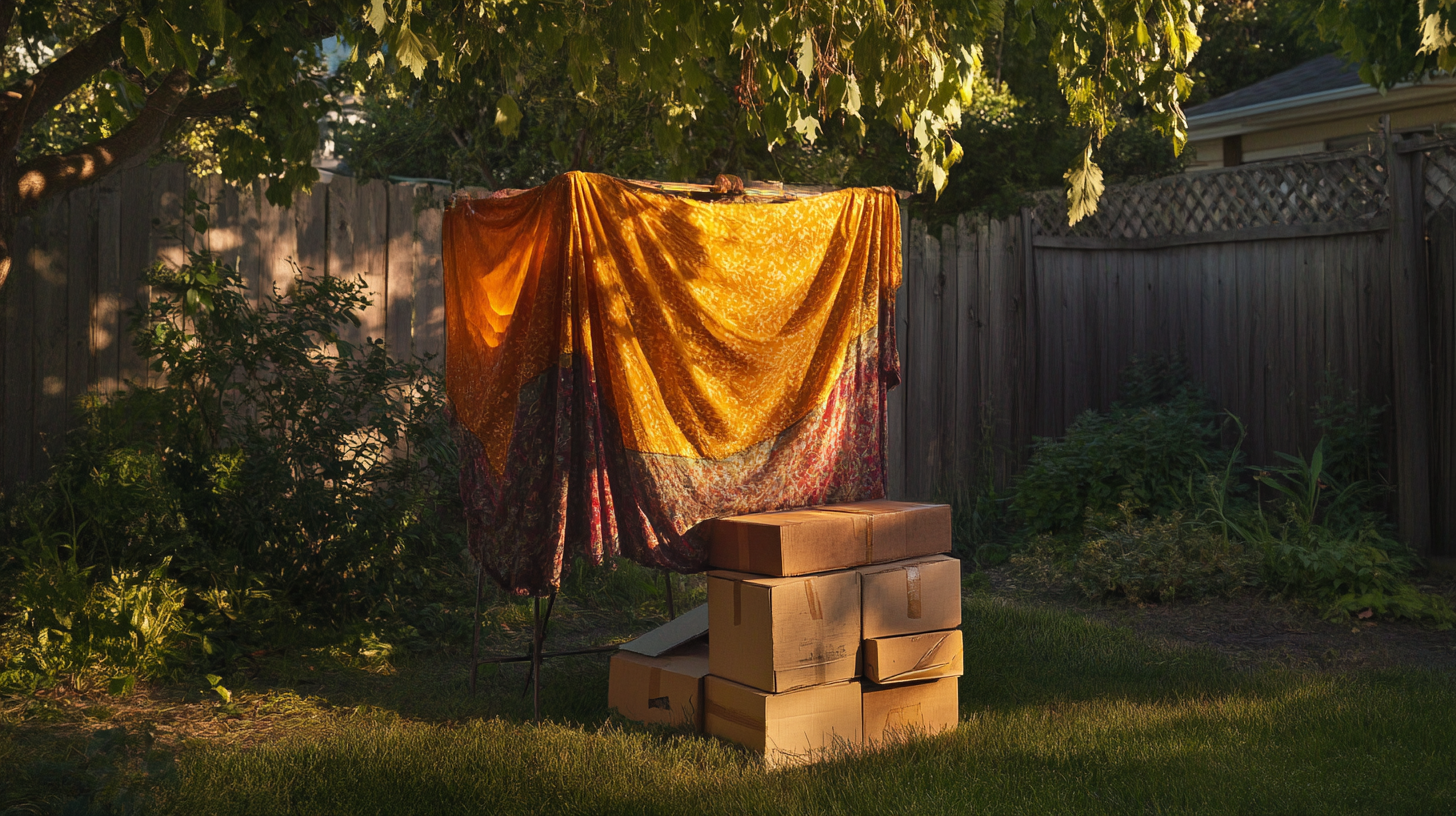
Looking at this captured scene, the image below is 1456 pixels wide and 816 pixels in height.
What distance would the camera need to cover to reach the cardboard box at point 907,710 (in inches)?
162

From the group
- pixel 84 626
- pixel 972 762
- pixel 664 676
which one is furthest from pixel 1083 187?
pixel 84 626

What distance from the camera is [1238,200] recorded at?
24.2 ft

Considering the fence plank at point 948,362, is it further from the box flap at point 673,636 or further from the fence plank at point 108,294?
the fence plank at point 108,294

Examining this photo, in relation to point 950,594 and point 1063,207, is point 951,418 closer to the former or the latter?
point 1063,207

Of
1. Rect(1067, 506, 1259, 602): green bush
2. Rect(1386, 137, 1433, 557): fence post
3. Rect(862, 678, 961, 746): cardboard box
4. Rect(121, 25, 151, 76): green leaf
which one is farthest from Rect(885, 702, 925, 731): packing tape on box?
Rect(1386, 137, 1433, 557): fence post

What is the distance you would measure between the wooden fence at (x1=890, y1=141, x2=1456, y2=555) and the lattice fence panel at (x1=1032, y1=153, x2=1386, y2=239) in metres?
0.01

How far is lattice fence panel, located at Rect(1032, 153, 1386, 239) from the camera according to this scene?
22.2 feet

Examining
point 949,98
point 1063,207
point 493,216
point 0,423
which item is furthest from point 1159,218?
point 0,423

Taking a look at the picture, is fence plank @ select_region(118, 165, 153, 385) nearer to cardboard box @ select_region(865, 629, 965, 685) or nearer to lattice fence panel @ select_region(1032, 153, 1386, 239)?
cardboard box @ select_region(865, 629, 965, 685)

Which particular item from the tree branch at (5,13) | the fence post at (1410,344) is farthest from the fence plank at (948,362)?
the tree branch at (5,13)

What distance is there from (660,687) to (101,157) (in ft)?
10.8

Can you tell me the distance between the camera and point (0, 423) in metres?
5.20

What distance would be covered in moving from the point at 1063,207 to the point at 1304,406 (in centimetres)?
207

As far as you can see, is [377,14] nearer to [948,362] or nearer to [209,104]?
[209,104]
